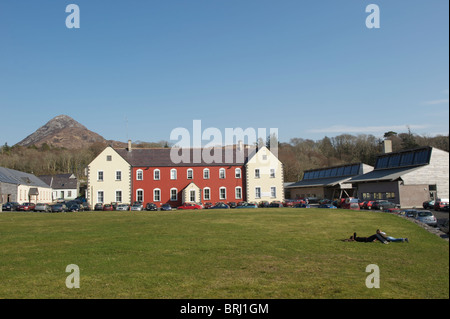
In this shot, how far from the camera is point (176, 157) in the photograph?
67.5 m

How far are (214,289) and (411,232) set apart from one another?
59.3 feet

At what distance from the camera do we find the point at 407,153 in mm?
58188

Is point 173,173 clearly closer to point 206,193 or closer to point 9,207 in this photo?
point 206,193

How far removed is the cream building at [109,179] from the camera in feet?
207

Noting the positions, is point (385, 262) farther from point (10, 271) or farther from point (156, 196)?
point (156, 196)

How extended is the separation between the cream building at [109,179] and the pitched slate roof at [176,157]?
6.00 feet

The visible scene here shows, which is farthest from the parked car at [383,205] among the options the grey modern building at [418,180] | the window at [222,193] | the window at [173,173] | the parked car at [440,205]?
the window at [173,173]

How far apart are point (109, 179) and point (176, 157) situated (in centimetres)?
1215

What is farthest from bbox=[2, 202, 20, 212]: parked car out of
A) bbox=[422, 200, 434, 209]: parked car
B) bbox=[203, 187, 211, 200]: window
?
bbox=[422, 200, 434, 209]: parked car

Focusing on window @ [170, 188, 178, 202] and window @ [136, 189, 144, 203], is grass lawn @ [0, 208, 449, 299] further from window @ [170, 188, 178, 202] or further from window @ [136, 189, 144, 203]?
window @ [170, 188, 178, 202]

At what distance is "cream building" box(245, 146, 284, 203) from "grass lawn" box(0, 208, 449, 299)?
43.3m

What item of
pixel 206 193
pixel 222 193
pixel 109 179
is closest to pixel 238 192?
pixel 222 193

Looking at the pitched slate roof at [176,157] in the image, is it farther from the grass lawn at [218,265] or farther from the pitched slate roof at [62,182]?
A: the pitched slate roof at [62,182]
